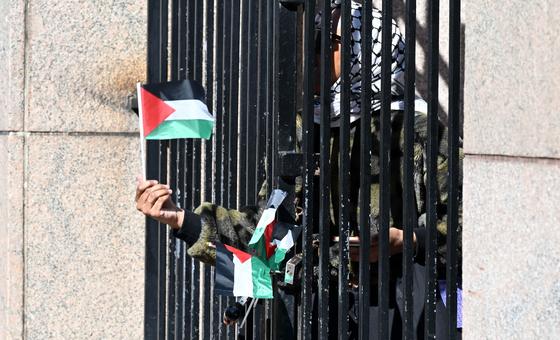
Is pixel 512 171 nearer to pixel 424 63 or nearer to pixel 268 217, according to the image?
pixel 268 217

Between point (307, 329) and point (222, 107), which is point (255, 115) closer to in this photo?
point (222, 107)

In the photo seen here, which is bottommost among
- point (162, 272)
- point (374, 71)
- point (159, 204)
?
point (162, 272)

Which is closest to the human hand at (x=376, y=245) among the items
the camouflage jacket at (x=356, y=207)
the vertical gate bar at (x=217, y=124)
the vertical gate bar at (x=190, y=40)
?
the camouflage jacket at (x=356, y=207)

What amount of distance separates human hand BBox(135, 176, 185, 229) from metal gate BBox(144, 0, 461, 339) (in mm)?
381

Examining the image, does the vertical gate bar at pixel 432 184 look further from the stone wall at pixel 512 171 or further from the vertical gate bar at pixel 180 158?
the vertical gate bar at pixel 180 158

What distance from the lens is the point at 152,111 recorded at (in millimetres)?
4652

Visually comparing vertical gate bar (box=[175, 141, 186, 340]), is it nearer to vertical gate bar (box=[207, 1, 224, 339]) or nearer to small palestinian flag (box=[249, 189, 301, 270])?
vertical gate bar (box=[207, 1, 224, 339])

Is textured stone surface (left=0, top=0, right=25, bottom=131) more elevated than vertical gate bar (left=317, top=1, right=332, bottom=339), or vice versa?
textured stone surface (left=0, top=0, right=25, bottom=131)

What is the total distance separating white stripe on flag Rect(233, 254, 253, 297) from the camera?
13.1 ft

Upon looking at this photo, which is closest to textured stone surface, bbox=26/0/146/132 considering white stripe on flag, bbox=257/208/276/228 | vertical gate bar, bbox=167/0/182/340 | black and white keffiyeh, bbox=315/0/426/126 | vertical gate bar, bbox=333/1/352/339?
vertical gate bar, bbox=167/0/182/340

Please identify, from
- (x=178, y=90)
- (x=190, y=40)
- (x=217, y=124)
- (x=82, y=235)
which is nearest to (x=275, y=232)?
(x=178, y=90)

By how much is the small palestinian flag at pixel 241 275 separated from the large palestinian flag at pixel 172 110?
0.61 metres

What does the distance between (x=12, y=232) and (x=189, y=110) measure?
1599 mm

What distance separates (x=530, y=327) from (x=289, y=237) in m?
1.10
